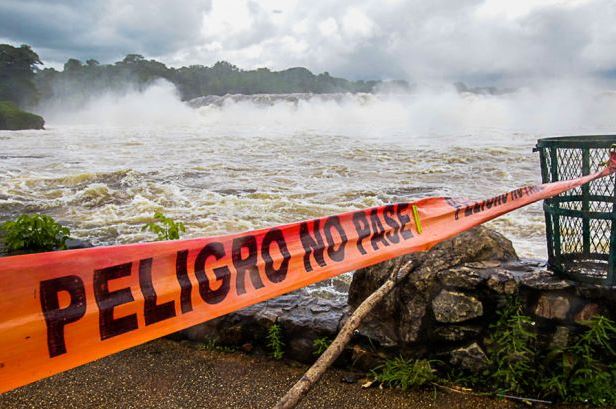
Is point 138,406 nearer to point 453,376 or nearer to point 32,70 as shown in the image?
point 453,376

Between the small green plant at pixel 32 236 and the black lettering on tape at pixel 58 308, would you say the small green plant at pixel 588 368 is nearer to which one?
the black lettering on tape at pixel 58 308

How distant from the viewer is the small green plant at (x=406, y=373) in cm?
302

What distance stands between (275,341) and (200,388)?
61 centimetres

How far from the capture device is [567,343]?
293 centimetres

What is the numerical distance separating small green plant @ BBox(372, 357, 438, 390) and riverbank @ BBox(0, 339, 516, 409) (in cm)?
6

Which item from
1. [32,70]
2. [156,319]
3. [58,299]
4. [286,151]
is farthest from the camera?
[32,70]

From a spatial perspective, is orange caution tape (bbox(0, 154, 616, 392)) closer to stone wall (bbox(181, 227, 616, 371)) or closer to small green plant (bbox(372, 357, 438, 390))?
stone wall (bbox(181, 227, 616, 371))

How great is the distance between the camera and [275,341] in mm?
3484

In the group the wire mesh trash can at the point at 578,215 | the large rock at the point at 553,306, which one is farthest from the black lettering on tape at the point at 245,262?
the wire mesh trash can at the point at 578,215

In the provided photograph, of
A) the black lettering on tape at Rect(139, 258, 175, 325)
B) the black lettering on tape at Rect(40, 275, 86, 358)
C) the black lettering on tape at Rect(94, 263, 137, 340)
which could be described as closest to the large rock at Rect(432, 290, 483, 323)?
the black lettering on tape at Rect(139, 258, 175, 325)

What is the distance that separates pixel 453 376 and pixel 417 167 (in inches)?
478

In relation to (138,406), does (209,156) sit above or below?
above

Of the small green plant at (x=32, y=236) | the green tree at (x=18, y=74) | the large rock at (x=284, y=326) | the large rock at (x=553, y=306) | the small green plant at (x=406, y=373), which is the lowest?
the small green plant at (x=406, y=373)

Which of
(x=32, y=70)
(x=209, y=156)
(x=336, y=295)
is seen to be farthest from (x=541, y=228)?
(x=32, y=70)
